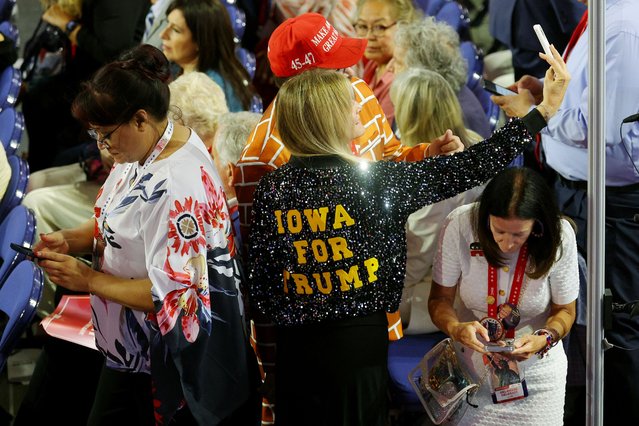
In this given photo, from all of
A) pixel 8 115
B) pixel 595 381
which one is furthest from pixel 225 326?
pixel 8 115

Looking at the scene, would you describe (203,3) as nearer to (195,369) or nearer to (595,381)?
(195,369)

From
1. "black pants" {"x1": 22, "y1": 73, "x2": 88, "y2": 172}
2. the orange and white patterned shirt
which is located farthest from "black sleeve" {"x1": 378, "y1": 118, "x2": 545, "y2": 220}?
"black pants" {"x1": 22, "y1": 73, "x2": 88, "y2": 172}

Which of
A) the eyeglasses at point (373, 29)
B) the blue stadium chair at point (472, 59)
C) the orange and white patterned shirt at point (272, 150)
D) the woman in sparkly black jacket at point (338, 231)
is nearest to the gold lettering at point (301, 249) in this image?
the woman in sparkly black jacket at point (338, 231)

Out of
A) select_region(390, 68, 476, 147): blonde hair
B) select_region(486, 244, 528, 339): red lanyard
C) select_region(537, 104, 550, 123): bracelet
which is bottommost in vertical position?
select_region(486, 244, 528, 339): red lanyard

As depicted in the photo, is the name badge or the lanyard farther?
the name badge

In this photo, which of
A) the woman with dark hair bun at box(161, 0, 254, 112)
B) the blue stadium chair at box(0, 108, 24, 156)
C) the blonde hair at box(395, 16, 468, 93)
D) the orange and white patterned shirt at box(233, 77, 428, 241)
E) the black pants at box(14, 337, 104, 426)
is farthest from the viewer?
the woman with dark hair bun at box(161, 0, 254, 112)

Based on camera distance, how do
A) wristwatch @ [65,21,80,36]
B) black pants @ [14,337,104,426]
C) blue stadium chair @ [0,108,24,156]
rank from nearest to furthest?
black pants @ [14,337,104,426]
blue stadium chair @ [0,108,24,156]
wristwatch @ [65,21,80,36]

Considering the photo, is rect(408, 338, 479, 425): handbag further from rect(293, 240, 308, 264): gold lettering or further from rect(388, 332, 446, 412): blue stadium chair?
rect(293, 240, 308, 264): gold lettering

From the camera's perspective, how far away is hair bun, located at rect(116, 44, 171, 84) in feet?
9.07

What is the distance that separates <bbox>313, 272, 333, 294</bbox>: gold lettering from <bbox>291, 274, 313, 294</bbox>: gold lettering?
3 centimetres

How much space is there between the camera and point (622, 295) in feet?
11.5

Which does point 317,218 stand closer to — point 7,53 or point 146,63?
point 146,63

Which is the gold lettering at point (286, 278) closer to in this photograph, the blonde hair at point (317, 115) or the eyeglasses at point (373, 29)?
the blonde hair at point (317, 115)

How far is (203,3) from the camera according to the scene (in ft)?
15.7
